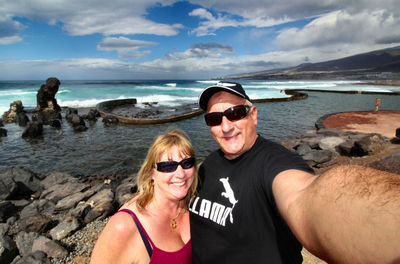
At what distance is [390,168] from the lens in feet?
16.5

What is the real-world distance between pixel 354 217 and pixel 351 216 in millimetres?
14

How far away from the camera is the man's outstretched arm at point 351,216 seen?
589mm

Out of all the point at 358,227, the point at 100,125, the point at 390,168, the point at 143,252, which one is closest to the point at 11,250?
the point at 143,252

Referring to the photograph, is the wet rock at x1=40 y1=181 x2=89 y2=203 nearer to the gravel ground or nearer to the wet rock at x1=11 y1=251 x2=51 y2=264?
the gravel ground

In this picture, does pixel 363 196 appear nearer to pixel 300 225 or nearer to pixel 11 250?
pixel 300 225

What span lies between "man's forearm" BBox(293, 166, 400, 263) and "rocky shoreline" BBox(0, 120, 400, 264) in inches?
125

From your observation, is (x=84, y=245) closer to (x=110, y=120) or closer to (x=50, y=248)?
(x=50, y=248)

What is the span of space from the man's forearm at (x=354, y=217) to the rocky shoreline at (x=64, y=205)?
125 inches

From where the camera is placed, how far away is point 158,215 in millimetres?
1924

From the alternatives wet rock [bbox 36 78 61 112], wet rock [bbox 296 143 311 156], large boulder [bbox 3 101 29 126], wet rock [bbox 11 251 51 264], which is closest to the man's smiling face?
wet rock [bbox 11 251 51 264]

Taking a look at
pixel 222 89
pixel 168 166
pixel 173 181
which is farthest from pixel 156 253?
pixel 222 89

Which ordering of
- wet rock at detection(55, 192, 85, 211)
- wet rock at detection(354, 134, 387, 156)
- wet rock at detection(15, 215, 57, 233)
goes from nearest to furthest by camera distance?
wet rock at detection(15, 215, 57, 233), wet rock at detection(55, 192, 85, 211), wet rock at detection(354, 134, 387, 156)

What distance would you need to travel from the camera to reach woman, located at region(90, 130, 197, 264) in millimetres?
1560

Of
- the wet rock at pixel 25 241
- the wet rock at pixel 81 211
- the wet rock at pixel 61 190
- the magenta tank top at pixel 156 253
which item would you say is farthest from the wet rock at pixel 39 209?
the magenta tank top at pixel 156 253
